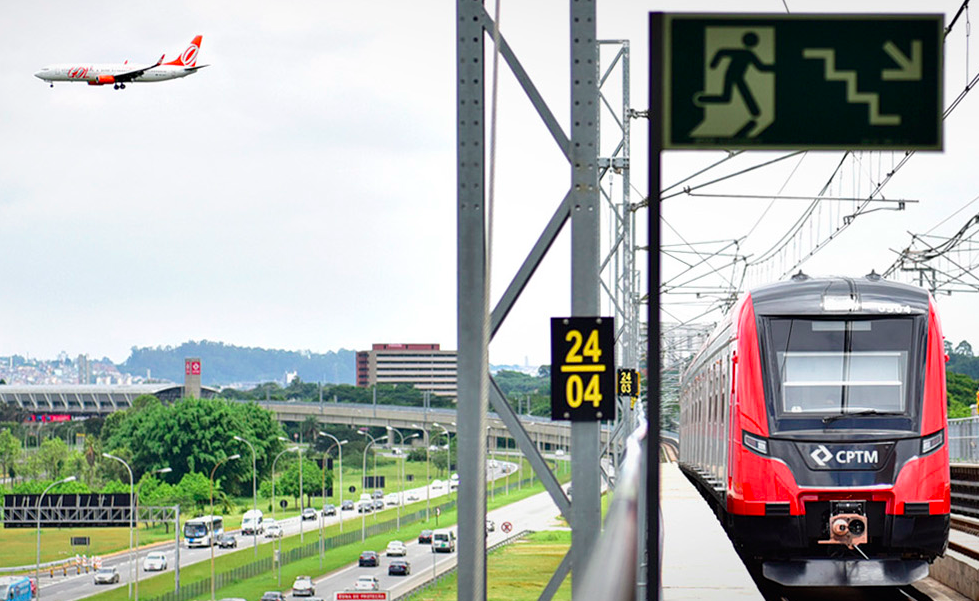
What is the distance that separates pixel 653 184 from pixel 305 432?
Answer: 6042 inches

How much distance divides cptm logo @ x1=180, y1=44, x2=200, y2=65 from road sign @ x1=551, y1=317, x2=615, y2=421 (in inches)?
4350

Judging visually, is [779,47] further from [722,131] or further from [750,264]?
[750,264]

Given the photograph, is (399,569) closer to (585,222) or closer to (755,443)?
(755,443)

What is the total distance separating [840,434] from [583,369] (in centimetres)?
376

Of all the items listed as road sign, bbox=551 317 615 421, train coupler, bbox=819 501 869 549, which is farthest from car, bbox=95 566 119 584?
road sign, bbox=551 317 615 421

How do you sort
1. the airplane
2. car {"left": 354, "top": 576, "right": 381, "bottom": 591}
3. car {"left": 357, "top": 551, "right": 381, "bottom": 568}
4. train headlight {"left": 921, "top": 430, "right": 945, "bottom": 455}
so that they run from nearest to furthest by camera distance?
train headlight {"left": 921, "top": 430, "right": 945, "bottom": 455} < car {"left": 354, "top": 576, "right": 381, "bottom": 591} < car {"left": 357, "top": 551, "right": 381, "bottom": 568} < the airplane

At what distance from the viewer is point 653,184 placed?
5266 millimetres

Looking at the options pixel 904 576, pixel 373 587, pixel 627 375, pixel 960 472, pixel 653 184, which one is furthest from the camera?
pixel 373 587

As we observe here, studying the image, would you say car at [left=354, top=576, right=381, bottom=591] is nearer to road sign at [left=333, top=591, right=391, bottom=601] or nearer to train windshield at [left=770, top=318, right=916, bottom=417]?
road sign at [left=333, top=591, right=391, bottom=601]

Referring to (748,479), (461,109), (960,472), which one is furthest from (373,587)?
(461,109)

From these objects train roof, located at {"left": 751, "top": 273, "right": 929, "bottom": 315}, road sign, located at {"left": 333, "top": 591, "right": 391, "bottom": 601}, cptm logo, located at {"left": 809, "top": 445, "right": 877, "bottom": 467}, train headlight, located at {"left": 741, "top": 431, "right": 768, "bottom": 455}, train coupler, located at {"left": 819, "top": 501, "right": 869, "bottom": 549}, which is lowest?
road sign, located at {"left": 333, "top": 591, "right": 391, "bottom": 601}

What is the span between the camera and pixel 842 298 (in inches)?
498

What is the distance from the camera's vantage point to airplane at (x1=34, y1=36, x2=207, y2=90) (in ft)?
329

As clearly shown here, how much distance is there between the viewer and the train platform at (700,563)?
10.6 metres
